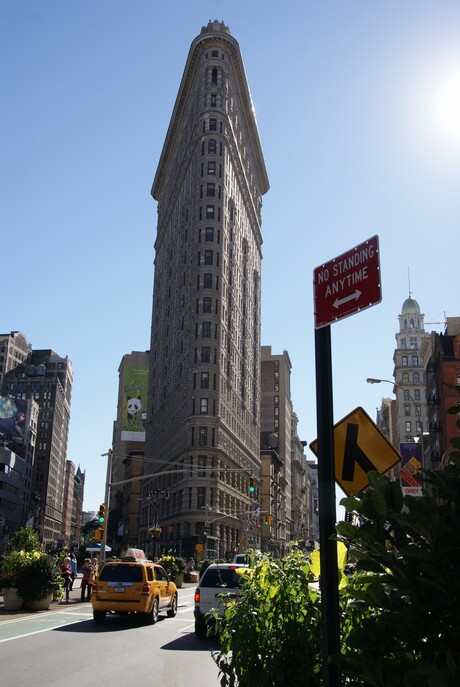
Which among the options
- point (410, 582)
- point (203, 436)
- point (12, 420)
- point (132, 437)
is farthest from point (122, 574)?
point (12, 420)

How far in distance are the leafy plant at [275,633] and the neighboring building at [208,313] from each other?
66207 mm

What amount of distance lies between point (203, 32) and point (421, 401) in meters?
80.1

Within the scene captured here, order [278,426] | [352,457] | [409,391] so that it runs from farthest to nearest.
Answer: [278,426], [409,391], [352,457]

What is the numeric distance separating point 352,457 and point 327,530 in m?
2.32

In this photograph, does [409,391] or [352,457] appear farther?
[409,391]

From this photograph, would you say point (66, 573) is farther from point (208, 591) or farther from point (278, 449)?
point (278, 449)

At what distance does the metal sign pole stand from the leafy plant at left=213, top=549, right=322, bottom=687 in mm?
1020

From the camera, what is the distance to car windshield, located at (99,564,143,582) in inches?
767

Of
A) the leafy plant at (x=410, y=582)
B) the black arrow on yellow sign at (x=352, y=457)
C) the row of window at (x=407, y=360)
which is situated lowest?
the leafy plant at (x=410, y=582)

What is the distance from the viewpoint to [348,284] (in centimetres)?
506

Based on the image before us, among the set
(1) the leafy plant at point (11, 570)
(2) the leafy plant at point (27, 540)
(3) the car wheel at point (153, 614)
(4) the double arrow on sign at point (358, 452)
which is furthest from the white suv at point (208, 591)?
(2) the leafy plant at point (27, 540)

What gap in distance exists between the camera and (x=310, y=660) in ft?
16.9

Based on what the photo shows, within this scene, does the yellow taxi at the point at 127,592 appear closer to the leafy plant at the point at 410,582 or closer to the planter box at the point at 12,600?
the planter box at the point at 12,600

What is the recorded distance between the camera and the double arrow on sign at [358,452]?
6484 millimetres
